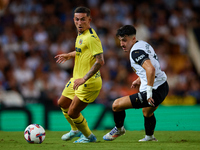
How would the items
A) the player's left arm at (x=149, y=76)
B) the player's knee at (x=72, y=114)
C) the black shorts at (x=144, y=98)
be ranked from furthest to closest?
the player's knee at (x=72, y=114) < the black shorts at (x=144, y=98) < the player's left arm at (x=149, y=76)

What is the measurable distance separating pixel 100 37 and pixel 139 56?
7.57 m

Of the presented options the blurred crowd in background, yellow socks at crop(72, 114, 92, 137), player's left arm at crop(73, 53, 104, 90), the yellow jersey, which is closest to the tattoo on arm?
player's left arm at crop(73, 53, 104, 90)

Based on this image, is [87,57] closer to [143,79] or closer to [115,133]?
[143,79]

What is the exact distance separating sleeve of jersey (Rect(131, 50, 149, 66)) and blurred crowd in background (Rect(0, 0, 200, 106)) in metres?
5.10

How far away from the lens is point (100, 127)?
30.1 ft

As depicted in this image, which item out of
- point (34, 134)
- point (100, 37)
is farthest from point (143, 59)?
point (100, 37)

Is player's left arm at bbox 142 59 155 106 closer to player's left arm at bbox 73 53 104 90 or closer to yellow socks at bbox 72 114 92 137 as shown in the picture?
Result: player's left arm at bbox 73 53 104 90

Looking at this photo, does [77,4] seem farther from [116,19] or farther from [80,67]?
[80,67]

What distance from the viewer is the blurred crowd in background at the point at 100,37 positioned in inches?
457

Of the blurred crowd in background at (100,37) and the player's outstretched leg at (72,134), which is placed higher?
the blurred crowd in background at (100,37)

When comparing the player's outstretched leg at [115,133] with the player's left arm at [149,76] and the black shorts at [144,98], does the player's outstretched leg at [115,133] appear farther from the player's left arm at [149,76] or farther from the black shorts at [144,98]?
the player's left arm at [149,76]

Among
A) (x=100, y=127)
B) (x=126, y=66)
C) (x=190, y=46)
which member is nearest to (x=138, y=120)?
(x=100, y=127)

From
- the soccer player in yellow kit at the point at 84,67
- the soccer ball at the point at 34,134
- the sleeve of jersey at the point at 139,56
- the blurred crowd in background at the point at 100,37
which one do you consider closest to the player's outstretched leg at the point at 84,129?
the soccer player in yellow kit at the point at 84,67

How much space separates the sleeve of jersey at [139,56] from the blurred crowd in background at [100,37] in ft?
16.7
